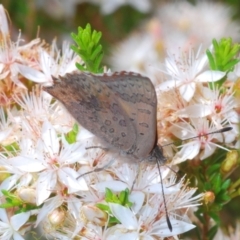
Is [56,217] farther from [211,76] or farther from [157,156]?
[211,76]

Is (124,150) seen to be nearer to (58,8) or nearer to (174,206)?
(174,206)

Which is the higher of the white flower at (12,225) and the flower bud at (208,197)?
the flower bud at (208,197)

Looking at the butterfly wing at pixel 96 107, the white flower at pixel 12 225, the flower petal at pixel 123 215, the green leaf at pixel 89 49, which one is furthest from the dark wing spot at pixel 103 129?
the white flower at pixel 12 225

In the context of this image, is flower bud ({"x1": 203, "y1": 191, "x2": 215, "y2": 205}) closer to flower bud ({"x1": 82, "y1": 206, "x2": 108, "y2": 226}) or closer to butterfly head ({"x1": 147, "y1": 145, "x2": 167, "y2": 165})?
butterfly head ({"x1": 147, "y1": 145, "x2": 167, "y2": 165})

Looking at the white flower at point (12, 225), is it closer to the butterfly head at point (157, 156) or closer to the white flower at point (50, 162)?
the white flower at point (50, 162)

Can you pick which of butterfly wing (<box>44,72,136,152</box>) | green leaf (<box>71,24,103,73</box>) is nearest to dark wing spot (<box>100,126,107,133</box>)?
butterfly wing (<box>44,72,136,152</box>)

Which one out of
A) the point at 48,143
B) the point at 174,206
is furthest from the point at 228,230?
the point at 48,143
